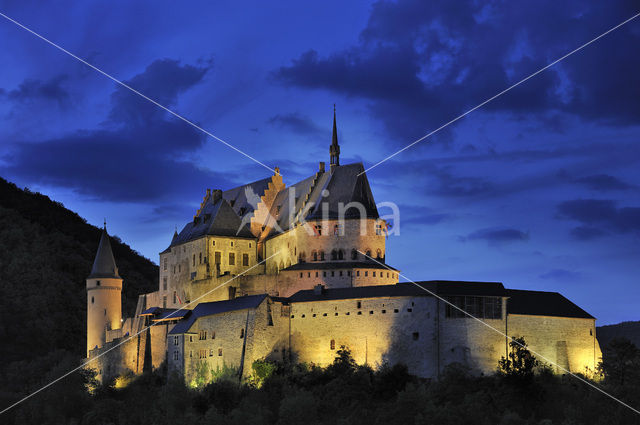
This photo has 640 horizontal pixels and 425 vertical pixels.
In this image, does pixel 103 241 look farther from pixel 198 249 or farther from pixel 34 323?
pixel 34 323

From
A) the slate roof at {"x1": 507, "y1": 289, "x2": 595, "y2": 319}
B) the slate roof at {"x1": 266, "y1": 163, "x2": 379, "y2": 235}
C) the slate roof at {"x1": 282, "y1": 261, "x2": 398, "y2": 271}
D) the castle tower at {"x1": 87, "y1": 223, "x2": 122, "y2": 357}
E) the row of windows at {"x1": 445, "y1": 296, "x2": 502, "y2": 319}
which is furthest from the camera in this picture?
the castle tower at {"x1": 87, "y1": 223, "x2": 122, "y2": 357}

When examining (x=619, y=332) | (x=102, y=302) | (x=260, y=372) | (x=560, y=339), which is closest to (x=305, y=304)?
(x=260, y=372)

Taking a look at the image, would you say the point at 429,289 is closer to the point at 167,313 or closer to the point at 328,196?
the point at 328,196

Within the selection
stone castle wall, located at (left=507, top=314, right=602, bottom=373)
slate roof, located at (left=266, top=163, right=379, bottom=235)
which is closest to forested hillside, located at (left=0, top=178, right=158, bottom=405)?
slate roof, located at (left=266, top=163, right=379, bottom=235)

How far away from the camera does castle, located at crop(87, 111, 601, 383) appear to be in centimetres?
6512

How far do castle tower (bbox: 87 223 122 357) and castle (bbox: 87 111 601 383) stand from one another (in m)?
0.10

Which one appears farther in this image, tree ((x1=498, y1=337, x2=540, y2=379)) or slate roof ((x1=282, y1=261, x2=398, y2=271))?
slate roof ((x1=282, y1=261, x2=398, y2=271))

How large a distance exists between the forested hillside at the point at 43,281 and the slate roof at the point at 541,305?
126 ft

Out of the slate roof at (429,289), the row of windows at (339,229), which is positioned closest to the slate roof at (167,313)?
the row of windows at (339,229)

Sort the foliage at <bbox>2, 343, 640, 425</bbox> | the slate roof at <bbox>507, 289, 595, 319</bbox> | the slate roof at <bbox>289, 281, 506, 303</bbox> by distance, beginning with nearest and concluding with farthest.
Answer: the foliage at <bbox>2, 343, 640, 425</bbox>, the slate roof at <bbox>289, 281, 506, 303</bbox>, the slate roof at <bbox>507, 289, 595, 319</bbox>

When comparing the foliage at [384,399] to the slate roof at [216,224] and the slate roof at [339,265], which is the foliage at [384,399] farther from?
the slate roof at [216,224]

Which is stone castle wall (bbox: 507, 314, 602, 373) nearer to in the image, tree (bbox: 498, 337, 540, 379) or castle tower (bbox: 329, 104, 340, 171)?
tree (bbox: 498, 337, 540, 379)

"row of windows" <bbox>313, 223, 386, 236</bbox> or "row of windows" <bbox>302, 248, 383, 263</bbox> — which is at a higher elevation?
"row of windows" <bbox>313, 223, 386, 236</bbox>

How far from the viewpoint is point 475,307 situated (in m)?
65.2
